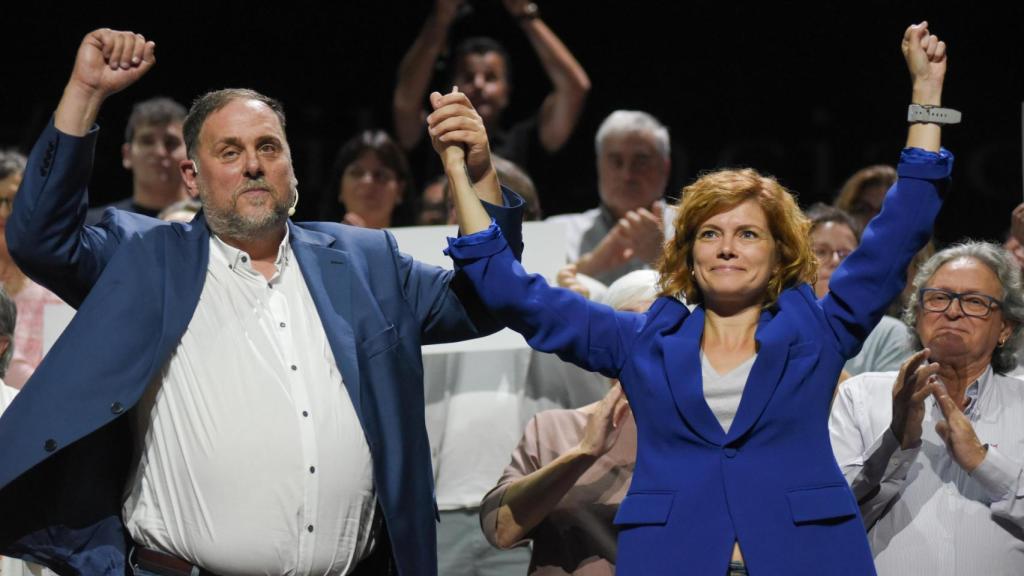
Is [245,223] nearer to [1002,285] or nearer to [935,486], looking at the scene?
[935,486]

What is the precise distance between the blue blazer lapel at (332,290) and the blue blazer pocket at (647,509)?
1.81 feet

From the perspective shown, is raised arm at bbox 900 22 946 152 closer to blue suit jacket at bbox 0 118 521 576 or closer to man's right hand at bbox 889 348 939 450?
man's right hand at bbox 889 348 939 450

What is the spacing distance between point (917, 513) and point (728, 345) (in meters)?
0.87

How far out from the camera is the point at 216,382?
8.92 ft

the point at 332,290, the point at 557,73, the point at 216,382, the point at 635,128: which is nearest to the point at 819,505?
the point at 332,290

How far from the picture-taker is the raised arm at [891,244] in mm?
2605

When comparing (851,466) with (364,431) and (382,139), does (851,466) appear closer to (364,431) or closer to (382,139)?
(364,431)

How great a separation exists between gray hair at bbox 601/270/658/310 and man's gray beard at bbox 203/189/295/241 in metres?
1.05

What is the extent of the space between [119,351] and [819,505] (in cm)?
132

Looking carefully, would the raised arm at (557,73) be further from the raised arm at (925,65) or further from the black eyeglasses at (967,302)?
the raised arm at (925,65)

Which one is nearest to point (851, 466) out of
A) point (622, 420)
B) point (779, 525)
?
point (622, 420)

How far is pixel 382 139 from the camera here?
4.95 m

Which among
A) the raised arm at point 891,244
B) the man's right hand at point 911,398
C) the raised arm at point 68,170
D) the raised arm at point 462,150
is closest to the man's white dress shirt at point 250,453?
the raised arm at point 68,170

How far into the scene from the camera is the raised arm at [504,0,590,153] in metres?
5.32
